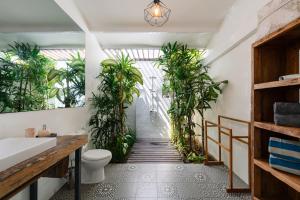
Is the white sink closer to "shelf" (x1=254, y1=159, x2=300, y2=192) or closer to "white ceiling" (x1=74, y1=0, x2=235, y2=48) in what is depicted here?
"shelf" (x1=254, y1=159, x2=300, y2=192)

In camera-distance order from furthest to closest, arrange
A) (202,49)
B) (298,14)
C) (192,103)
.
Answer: (202,49)
(192,103)
(298,14)

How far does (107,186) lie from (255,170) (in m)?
1.94

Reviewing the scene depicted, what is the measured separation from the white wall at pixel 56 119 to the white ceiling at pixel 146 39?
0.30 m

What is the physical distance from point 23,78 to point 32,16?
27.9 inches

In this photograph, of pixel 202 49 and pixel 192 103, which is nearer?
pixel 192 103

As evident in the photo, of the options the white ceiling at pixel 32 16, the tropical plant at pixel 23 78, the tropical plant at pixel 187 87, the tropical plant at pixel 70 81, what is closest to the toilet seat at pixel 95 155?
the tropical plant at pixel 70 81

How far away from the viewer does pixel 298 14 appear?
1.27 m

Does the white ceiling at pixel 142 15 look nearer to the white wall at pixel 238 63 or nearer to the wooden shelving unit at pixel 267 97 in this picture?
the white wall at pixel 238 63

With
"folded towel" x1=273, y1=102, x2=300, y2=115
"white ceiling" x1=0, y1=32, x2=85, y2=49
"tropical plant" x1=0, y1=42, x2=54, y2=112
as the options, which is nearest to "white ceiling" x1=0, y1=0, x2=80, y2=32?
"white ceiling" x1=0, y1=32, x2=85, y2=49

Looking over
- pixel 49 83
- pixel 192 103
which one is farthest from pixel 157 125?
pixel 49 83

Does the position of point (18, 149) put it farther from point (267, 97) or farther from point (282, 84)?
point (267, 97)

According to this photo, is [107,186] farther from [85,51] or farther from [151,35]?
[151,35]

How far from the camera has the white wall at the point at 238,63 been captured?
2.72 meters

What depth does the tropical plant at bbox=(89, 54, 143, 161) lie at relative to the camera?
385cm
